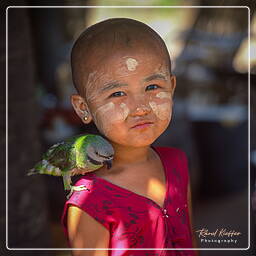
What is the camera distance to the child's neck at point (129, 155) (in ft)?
5.00

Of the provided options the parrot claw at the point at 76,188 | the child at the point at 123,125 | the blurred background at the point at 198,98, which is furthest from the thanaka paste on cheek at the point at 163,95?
the blurred background at the point at 198,98

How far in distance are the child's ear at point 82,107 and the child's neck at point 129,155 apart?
0.12 metres

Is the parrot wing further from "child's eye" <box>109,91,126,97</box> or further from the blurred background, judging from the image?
the blurred background

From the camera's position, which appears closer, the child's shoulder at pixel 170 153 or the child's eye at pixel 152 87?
the child's eye at pixel 152 87

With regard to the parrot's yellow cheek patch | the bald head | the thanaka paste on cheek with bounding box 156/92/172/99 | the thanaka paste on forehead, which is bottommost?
the parrot's yellow cheek patch

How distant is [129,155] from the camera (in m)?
1.54

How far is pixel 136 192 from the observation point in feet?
4.86

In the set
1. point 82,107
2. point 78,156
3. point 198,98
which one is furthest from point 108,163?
point 198,98

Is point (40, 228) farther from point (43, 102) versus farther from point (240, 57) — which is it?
point (240, 57)

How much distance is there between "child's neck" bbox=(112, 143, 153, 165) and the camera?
1.52m

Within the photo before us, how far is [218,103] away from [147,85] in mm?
3517

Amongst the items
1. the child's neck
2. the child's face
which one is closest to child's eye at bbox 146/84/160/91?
the child's face

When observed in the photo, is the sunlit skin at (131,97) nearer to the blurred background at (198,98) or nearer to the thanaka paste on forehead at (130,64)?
the thanaka paste on forehead at (130,64)

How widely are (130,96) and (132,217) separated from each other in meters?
0.37
